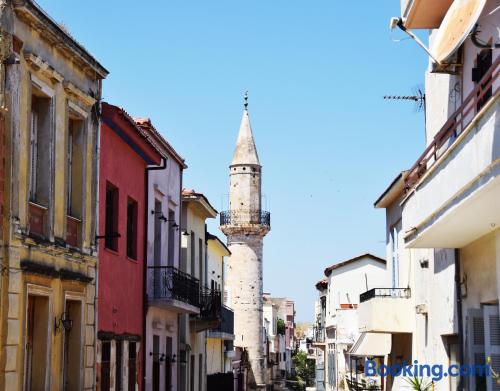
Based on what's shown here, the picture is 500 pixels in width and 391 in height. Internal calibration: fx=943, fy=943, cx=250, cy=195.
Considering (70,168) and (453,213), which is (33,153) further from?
(453,213)

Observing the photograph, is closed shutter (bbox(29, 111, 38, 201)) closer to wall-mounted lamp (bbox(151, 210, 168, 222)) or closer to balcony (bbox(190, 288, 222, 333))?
wall-mounted lamp (bbox(151, 210, 168, 222))

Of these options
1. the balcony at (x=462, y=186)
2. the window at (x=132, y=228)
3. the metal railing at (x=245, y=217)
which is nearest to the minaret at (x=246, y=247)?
the metal railing at (x=245, y=217)

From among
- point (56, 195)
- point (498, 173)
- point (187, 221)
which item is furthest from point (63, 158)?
point (187, 221)

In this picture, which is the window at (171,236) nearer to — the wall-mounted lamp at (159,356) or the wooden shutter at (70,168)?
the wall-mounted lamp at (159,356)

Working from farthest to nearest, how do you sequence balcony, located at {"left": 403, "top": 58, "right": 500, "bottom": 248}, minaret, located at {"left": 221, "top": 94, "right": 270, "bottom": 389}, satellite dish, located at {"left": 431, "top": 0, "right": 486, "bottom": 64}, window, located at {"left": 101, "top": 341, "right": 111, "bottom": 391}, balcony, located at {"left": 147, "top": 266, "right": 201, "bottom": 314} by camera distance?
minaret, located at {"left": 221, "top": 94, "right": 270, "bottom": 389} → balcony, located at {"left": 147, "top": 266, "right": 201, "bottom": 314} → window, located at {"left": 101, "top": 341, "right": 111, "bottom": 391} → satellite dish, located at {"left": 431, "top": 0, "right": 486, "bottom": 64} → balcony, located at {"left": 403, "top": 58, "right": 500, "bottom": 248}

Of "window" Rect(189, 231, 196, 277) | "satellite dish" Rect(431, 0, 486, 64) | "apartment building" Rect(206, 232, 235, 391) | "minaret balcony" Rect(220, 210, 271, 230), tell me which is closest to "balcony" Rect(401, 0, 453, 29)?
"satellite dish" Rect(431, 0, 486, 64)

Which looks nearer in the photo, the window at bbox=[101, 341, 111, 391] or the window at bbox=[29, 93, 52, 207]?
the window at bbox=[29, 93, 52, 207]

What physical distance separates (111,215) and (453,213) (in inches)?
357

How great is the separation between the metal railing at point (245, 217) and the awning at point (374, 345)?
3470cm

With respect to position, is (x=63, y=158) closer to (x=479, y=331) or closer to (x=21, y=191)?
(x=21, y=191)

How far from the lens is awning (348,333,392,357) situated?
22953 mm

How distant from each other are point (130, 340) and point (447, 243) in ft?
27.6

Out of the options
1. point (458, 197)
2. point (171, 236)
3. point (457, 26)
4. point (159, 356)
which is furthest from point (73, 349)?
point (171, 236)

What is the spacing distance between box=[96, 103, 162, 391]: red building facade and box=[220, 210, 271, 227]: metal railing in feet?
119
